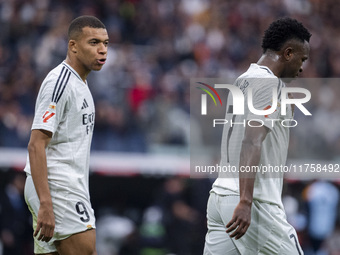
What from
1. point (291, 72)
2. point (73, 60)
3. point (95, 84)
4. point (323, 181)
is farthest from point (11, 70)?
point (291, 72)

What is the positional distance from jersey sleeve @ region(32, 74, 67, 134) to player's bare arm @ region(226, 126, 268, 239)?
127 centimetres

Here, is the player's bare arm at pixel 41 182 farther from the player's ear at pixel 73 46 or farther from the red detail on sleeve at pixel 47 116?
the player's ear at pixel 73 46

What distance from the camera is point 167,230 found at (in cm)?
1116

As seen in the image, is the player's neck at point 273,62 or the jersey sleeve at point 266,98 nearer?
the jersey sleeve at point 266,98

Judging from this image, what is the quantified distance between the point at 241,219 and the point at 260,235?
0.40 m

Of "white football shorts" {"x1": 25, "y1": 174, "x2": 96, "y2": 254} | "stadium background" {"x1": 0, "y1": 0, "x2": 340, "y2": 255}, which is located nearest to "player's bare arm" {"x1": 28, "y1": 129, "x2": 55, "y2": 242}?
"white football shorts" {"x1": 25, "y1": 174, "x2": 96, "y2": 254}

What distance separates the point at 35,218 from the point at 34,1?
34.3ft

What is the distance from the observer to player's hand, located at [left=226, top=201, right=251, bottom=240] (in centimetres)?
416

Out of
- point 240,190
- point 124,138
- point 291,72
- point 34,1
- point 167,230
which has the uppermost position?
point 34,1

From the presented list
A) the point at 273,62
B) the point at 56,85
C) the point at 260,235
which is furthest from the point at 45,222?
the point at 273,62

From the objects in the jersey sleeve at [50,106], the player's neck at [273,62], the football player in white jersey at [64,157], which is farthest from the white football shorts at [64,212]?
the player's neck at [273,62]

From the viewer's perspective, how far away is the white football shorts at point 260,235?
176 inches

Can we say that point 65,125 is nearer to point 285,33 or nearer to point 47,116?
point 47,116

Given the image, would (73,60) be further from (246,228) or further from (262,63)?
(246,228)
